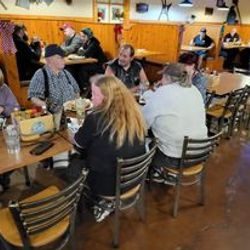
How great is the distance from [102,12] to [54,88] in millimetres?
4547

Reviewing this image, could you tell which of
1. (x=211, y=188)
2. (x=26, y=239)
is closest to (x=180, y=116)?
(x=211, y=188)

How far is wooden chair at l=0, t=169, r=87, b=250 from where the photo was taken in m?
1.16

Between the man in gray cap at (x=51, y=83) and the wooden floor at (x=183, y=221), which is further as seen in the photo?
the man in gray cap at (x=51, y=83)

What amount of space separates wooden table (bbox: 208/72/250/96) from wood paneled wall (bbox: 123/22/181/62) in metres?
1.09

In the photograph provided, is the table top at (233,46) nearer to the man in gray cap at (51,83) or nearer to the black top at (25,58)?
the black top at (25,58)

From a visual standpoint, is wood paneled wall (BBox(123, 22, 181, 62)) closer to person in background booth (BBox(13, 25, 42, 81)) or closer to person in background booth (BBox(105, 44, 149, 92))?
person in background booth (BBox(105, 44, 149, 92))

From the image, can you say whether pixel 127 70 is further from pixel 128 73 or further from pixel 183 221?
pixel 183 221

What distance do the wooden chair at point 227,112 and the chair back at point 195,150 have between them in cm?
131

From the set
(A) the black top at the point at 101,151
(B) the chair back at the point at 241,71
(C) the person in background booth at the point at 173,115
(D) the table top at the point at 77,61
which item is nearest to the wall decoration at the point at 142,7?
(B) the chair back at the point at 241,71

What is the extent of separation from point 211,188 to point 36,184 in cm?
161

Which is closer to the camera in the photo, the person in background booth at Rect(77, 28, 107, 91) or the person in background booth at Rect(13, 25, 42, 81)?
the person in background booth at Rect(13, 25, 42, 81)

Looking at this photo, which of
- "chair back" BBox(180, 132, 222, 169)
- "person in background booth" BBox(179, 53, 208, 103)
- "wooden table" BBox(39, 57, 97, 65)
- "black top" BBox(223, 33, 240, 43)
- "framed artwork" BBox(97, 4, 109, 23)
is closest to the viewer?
"chair back" BBox(180, 132, 222, 169)

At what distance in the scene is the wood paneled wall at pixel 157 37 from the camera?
4.59 m

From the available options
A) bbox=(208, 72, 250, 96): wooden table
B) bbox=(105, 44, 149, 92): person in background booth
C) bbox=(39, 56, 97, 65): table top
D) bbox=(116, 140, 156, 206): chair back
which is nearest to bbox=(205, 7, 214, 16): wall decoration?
bbox=(208, 72, 250, 96): wooden table
